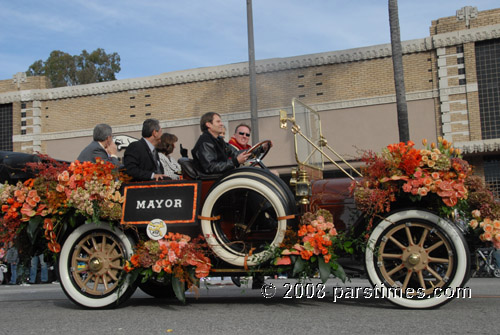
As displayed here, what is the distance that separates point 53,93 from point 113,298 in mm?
21436

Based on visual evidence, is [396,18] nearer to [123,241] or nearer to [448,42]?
[448,42]

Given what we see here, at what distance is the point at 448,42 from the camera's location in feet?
64.5

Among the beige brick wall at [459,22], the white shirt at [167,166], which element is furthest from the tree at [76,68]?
the white shirt at [167,166]

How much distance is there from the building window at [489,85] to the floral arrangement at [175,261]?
52.8ft

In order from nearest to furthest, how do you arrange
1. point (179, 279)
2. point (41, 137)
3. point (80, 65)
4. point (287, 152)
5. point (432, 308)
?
point (432, 308) < point (179, 279) < point (287, 152) < point (41, 137) < point (80, 65)

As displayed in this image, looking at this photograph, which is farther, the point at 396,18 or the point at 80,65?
the point at 80,65

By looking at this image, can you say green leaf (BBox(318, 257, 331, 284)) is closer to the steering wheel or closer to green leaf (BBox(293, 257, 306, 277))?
green leaf (BBox(293, 257, 306, 277))

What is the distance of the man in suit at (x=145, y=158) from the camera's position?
6.12m

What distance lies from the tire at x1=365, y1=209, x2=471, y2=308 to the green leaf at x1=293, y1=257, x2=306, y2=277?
0.58 m

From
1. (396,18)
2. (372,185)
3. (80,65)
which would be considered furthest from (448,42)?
(80,65)

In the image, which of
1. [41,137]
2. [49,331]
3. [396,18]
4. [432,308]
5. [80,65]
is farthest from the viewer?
[80,65]

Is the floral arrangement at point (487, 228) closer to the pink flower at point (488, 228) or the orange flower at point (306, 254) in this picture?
the pink flower at point (488, 228)

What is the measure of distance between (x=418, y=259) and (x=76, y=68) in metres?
41.8

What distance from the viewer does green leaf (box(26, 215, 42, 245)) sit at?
5887 mm
